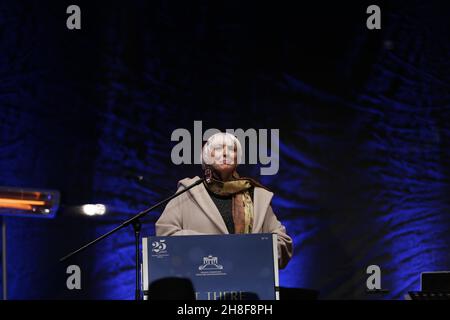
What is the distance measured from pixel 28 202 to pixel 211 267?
214 cm

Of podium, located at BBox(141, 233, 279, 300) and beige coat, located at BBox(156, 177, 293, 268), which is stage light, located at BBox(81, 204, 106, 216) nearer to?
beige coat, located at BBox(156, 177, 293, 268)

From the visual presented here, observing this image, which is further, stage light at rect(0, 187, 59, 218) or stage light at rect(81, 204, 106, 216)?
stage light at rect(81, 204, 106, 216)

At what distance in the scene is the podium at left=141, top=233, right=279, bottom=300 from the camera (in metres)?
3.50

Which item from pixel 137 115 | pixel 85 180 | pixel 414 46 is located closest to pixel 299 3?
pixel 414 46

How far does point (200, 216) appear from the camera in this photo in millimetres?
4602

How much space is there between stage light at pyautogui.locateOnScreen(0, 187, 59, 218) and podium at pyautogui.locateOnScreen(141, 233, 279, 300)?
1925 millimetres

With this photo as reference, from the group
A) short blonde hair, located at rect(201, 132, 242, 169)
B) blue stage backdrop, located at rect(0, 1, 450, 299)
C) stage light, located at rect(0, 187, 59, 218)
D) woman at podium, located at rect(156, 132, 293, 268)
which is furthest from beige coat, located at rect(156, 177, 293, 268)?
stage light, located at rect(0, 187, 59, 218)

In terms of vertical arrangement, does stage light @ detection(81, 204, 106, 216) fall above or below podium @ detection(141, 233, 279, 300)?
above

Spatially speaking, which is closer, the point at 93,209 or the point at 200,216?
the point at 200,216

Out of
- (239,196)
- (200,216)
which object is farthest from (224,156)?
(200,216)

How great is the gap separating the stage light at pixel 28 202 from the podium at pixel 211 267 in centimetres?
192

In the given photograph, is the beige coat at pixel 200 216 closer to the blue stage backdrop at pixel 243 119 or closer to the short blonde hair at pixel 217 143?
the short blonde hair at pixel 217 143

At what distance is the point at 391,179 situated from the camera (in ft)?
18.2

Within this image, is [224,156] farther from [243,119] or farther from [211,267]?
[211,267]
